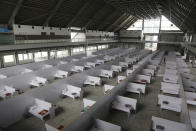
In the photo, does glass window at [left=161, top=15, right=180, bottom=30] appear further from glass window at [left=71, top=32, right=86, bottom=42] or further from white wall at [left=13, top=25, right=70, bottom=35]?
white wall at [left=13, top=25, right=70, bottom=35]

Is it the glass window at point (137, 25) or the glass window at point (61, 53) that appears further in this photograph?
the glass window at point (137, 25)

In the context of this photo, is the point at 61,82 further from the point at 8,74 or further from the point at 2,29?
the point at 2,29

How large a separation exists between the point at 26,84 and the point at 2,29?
7.20 meters

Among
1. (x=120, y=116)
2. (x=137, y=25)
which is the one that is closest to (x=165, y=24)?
(x=137, y=25)

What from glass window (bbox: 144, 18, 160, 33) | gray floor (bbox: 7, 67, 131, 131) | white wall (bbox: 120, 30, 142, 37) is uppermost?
glass window (bbox: 144, 18, 160, 33)

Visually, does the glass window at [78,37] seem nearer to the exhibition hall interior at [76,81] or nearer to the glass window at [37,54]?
the exhibition hall interior at [76,81]

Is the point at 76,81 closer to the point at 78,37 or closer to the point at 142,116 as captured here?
the point at 142,116

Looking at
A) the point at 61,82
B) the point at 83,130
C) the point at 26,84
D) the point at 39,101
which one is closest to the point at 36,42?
the point at 26,84

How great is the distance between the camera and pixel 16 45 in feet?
45.3

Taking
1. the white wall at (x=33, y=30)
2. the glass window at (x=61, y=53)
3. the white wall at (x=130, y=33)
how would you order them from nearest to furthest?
the white wall at (x=33, y=30)
the glass window at (x=61, y=53)
the white wall at (x=130, y=33)

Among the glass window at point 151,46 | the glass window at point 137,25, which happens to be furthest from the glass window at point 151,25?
the glass window at point 151,46

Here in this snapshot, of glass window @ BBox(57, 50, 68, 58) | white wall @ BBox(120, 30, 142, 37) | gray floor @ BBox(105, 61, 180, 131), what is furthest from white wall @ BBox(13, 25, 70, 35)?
white wall @ BBox(120, 30, 142, 37)

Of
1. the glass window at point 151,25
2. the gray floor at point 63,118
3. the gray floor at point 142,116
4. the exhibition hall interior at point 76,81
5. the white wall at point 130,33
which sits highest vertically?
the glass window at point 151,25

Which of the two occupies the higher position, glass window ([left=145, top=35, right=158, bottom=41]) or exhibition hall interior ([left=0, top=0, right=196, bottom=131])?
glass window ([left=145, top=35, right=158, bottom=41])
